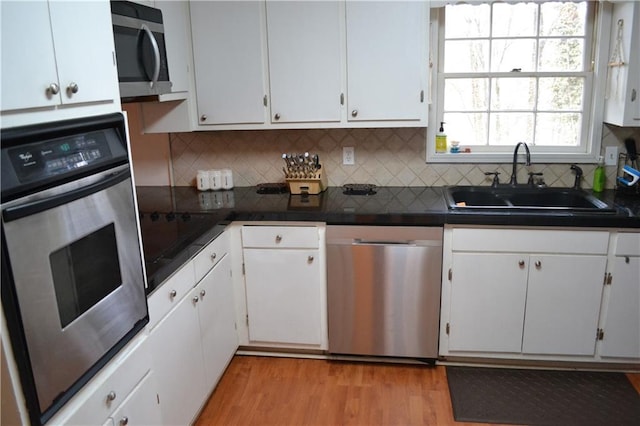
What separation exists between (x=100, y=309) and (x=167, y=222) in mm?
1057

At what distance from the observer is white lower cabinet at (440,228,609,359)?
2562mm

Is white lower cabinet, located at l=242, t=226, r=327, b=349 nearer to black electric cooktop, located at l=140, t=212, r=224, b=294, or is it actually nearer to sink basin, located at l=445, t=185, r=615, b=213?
black electric cooktop, located at l=140, t=212, r=224, b=294

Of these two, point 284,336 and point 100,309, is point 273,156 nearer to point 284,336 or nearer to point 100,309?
point 284,336

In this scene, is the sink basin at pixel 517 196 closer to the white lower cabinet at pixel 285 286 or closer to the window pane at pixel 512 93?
the window pane at pixel 512 93

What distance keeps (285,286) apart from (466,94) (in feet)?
5.13

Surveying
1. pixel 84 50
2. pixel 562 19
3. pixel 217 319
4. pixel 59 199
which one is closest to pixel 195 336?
pixel 217 319

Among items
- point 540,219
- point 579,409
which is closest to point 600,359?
point 579,409

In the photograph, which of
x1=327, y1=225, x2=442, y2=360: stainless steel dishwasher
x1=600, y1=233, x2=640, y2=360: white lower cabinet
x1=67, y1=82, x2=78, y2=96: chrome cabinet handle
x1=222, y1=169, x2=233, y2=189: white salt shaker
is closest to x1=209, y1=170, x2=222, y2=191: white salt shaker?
x1=222, y1=169, x2=233, y2=189: white salt shaker

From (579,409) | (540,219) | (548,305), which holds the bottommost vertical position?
(579,409)

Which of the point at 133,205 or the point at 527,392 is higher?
the point at 133,205

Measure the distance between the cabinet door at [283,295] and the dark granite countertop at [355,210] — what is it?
226 mm

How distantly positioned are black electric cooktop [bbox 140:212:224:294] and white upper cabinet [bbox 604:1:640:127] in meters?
2.17

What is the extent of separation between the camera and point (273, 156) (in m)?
3.27

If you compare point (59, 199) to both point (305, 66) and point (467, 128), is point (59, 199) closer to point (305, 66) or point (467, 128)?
point (305, 66)
